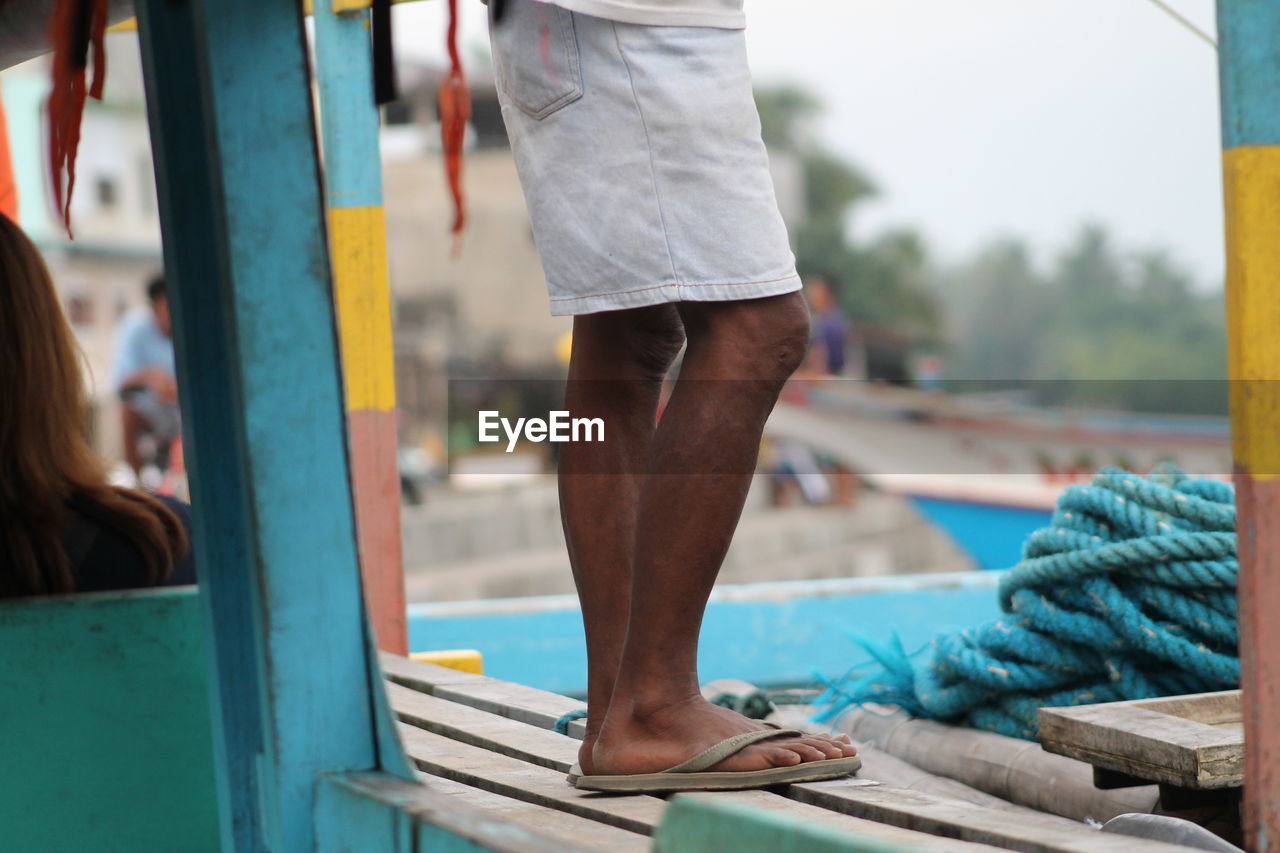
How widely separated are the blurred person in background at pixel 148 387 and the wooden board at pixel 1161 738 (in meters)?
6.08

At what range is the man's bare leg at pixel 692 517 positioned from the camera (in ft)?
5.19

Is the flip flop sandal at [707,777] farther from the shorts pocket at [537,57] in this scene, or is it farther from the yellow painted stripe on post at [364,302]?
the yellow painted stripe on post at [364,302]

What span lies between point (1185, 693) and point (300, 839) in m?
1.41

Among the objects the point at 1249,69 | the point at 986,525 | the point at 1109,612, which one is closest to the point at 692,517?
the point at 1249,69

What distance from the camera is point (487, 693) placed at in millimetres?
2359

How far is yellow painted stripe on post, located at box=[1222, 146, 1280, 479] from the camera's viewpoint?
1312 mm

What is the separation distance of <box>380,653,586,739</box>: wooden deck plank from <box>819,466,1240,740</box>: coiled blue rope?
2.22 ft

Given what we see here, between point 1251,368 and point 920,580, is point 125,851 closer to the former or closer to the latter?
point 1251,368

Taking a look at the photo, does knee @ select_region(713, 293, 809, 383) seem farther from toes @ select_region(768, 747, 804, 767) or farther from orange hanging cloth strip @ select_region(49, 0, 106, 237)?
orange hanging cloth strip @ select_region(49, 0, 106, 237)

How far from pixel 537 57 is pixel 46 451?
2.44 ft

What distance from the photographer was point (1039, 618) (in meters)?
2.40

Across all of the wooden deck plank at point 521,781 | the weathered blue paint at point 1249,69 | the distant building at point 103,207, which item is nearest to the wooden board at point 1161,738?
the wooden deck plank at point 521,781

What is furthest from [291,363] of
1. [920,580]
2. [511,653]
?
[920,580]

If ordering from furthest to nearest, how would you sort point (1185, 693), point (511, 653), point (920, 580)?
point (920, 580), point (511, 653), point (1185, 693)
